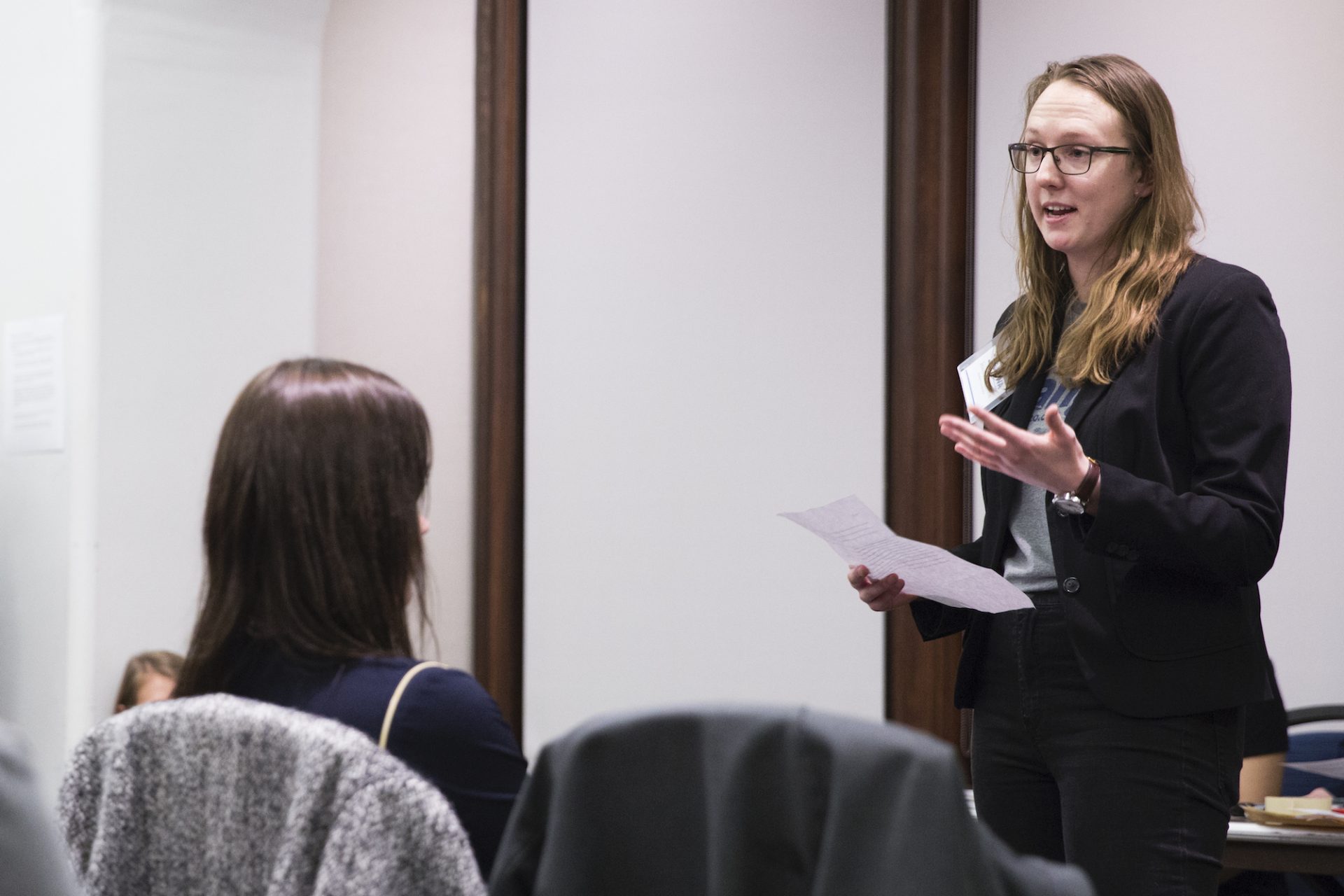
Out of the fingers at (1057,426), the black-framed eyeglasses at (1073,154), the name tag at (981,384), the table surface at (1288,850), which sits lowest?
the table surface at (1288,850)

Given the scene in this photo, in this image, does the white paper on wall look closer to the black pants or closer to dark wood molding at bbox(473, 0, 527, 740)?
dark wood molding at bbox(473, 0, 527, 740)

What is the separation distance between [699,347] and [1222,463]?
202 centimetres

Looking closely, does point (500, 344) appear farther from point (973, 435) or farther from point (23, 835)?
point (23, 835)

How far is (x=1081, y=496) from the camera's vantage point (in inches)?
62.0

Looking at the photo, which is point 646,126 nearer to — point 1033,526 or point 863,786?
point 1033,526

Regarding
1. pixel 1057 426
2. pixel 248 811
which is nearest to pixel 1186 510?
pixel 1057 426

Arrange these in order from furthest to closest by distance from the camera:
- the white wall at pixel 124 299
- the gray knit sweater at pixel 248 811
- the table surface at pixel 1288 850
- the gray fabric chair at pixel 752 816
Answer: the white wall at pixel 124 299
the table surface at pixel 1288 850
the gray knit sweater at pixel 248 811
the gray fabric chair at pixel 752 816

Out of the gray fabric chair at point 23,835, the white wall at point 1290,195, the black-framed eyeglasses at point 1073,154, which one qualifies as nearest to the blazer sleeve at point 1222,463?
the black-framed eyeglasses at point 1073,154

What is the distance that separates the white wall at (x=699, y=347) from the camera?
3.38 meters

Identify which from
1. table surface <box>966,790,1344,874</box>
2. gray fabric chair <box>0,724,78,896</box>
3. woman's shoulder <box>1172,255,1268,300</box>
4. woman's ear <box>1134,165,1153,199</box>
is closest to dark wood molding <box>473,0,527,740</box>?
table surface <box>966,790,1344,874</box>

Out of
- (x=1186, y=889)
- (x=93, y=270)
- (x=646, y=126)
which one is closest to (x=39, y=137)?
(x=93, y=270)

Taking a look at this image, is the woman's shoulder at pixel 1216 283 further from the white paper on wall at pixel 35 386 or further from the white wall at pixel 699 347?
the white paper on wall at pixel 35 386

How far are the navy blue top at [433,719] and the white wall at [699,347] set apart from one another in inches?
82.9

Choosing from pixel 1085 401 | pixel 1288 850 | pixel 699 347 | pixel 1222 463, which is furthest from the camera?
pixel 699 347
